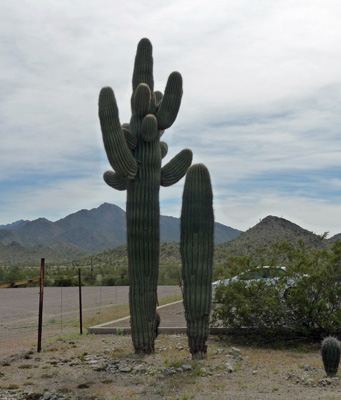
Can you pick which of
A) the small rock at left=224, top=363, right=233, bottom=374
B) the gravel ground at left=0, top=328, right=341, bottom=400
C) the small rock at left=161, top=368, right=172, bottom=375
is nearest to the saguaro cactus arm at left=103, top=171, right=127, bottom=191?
the gravel ground at left=0, top=328, right=341, bottom=400

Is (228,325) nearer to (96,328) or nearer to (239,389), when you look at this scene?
(96,328)

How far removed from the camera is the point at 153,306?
9.58 meters

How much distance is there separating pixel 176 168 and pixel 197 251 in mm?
2285

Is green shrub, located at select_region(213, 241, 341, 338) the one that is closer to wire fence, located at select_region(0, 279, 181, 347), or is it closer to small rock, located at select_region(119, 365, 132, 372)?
small rock, located at select_region(119, 365, 132, 372)

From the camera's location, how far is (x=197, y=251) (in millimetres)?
9055

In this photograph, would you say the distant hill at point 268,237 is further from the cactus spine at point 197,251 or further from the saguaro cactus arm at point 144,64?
the cactus spine at point 197,251

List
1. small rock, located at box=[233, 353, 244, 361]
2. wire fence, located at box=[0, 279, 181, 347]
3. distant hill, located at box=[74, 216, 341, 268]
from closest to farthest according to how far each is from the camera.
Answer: small rock, located at box=[233, 353, 244, 361] < wire fence, located at box=[0, 279, 181, 347] < distant hill, located at box=[74, 216, 341, 268]

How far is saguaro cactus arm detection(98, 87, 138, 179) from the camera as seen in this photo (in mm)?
8953

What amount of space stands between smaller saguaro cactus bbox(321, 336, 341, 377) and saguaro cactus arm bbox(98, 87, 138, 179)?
474 centimetres

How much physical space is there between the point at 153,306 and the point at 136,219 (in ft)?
→ 5.75

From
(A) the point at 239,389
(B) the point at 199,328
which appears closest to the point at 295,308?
(B) the point at 199,328

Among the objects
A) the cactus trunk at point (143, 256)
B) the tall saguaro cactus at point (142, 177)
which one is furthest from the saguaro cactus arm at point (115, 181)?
the cactus trunk at point (143, 256)

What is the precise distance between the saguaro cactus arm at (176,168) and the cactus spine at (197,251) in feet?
4.57

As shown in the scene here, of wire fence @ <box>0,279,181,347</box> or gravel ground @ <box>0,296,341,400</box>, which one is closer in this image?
gravel ground @ <box>0,296,341,400</box>
